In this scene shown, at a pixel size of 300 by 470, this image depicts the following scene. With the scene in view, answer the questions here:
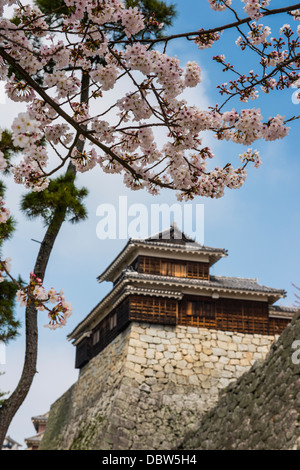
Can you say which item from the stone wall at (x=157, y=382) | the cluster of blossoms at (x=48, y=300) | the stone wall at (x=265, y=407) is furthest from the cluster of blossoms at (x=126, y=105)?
the stone wall at (x=157, y=382)

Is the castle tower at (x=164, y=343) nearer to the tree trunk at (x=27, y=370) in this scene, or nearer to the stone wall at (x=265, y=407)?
the stone wall at (x=265, y=407)

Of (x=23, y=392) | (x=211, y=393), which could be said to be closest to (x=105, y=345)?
(x=211, y=393)

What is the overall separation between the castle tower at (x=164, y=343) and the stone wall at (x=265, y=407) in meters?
5.93

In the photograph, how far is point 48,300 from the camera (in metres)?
5.12

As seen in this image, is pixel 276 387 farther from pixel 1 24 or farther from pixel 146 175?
pixel 1 24

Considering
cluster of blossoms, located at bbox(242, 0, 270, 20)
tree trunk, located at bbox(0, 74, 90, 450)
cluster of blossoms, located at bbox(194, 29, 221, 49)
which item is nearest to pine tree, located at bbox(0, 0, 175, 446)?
tree trunk, located at bbox(0, 74, 90, 450)

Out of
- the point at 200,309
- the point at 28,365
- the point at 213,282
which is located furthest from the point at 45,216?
the point at 213,282

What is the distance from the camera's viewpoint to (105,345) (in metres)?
26.0

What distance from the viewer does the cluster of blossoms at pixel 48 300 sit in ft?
16.5

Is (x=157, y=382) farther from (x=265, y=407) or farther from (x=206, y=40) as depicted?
(x=206, y=40)

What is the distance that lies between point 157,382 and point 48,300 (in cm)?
1778

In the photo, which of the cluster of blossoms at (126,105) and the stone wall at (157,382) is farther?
the stone wall at (157,382)

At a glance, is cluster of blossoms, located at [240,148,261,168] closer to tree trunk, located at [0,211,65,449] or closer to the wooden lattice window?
tree trunk, located at [0,211,65,449]

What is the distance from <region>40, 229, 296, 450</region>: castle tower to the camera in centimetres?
2138
